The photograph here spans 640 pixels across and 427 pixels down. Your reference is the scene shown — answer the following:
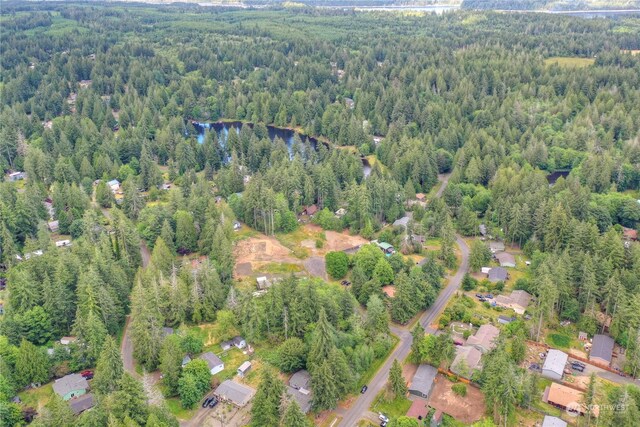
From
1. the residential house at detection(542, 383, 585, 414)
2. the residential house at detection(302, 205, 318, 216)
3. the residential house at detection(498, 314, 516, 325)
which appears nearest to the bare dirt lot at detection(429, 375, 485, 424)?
the residential house at detection(542, 383, 585, 414)

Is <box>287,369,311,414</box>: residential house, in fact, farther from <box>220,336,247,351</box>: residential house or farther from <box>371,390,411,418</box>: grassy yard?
<box>220,336,247,351</box>: residential house

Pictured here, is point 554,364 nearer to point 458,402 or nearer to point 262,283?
point 458,402

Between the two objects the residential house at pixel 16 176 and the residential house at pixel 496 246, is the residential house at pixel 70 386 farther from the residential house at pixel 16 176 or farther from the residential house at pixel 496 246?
the residential house at pixel 16 176

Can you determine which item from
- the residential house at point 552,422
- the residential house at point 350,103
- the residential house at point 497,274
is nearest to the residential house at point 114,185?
the residential house at point 350,103

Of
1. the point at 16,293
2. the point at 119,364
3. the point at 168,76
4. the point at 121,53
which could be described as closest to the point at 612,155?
the point at 119,364

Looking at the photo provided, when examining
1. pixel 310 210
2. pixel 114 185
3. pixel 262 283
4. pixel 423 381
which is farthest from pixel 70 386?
pixel 114 185

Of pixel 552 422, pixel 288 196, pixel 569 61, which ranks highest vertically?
pixel 569 61

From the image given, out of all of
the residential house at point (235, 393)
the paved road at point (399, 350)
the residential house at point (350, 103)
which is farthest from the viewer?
the residential house at point (350, 103)
